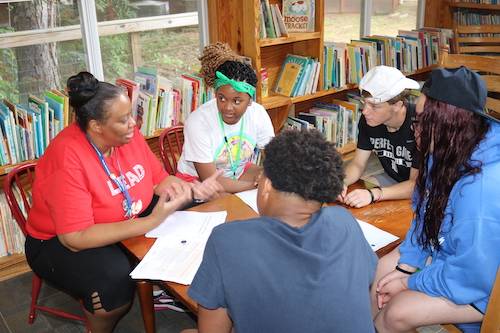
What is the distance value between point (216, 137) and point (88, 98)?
2.36ft

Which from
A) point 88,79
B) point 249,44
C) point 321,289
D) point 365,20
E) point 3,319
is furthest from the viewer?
point 365,20

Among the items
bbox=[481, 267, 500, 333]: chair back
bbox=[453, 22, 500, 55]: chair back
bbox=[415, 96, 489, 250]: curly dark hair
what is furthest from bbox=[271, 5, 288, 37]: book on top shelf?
bbox=[481, 267, 500, 333]: chair back

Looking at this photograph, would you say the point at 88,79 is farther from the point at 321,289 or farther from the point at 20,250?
the point at 20,250

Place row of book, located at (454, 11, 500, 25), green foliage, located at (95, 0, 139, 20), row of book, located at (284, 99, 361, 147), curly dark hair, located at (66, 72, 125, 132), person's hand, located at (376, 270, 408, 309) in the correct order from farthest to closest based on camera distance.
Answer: row of book, located at (454, 11, 500, 25), row of book, located at (284, 99, 361, 147), green foliage, located at (95, 0, 139, 20), curly dark hair, located at (66, 72, 125, 132), person's hand, located at (376, 270, 408, 309)

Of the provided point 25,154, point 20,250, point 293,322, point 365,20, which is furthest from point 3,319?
point 365,20

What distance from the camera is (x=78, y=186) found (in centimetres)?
173

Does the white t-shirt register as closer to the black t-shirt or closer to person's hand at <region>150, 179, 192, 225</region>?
person's hand at <region>150, 179, 192, 225</region>

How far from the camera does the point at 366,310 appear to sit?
110 centimetres

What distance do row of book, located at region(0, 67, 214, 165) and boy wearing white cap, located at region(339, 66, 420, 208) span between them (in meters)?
1.15

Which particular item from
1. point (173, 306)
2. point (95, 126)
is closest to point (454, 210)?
point (95, 126)

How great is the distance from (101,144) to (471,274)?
4.53 feet

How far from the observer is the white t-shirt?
2.30 meters

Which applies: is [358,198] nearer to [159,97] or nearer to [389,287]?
[389,287]

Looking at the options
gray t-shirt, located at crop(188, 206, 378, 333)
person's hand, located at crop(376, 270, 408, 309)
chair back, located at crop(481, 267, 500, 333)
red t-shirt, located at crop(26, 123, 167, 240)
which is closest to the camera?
gray t-shirt, located at crop(188, 206, 378, 333)
